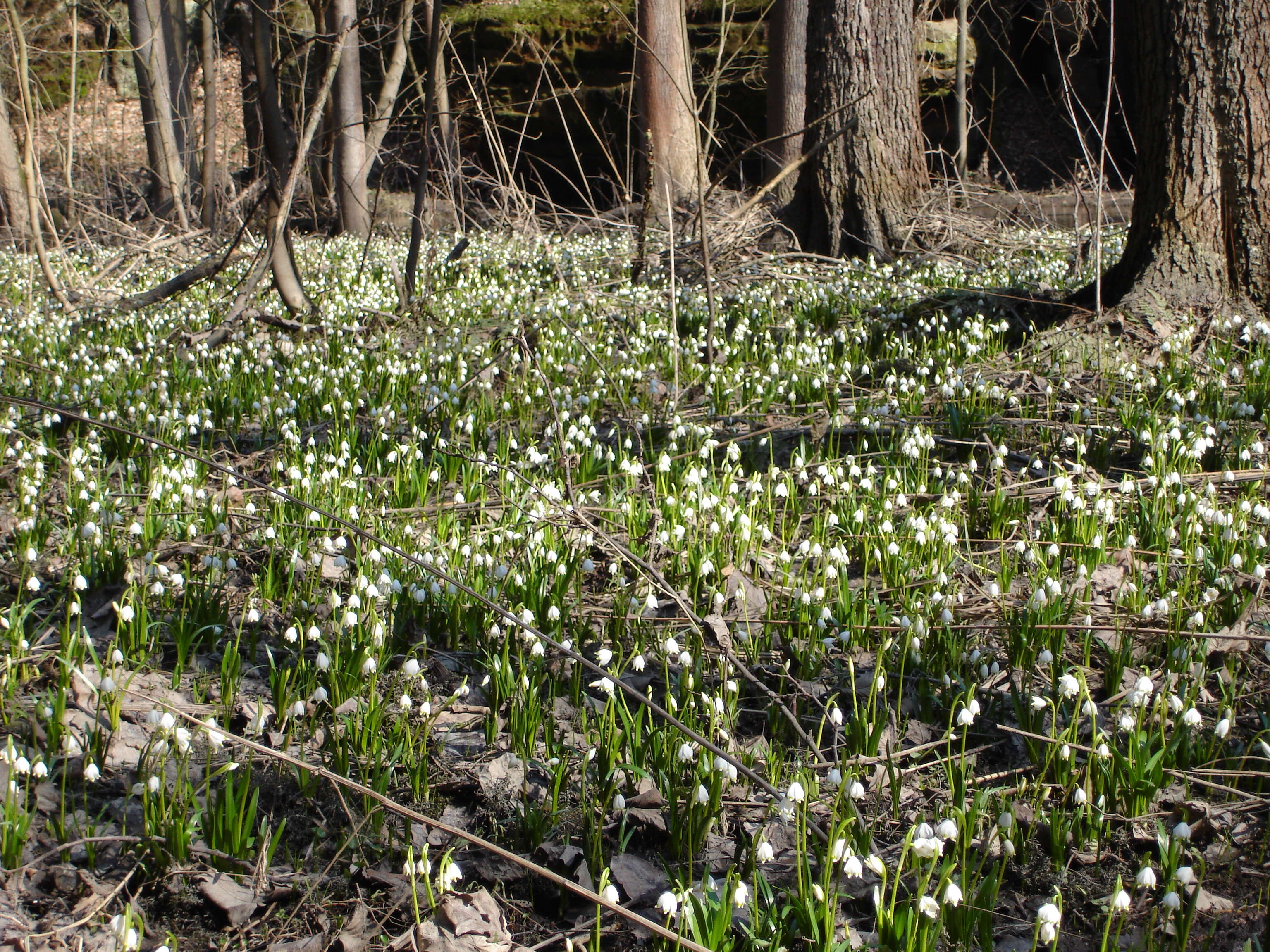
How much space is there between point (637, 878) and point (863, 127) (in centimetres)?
756

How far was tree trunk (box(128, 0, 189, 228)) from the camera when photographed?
12.6 m

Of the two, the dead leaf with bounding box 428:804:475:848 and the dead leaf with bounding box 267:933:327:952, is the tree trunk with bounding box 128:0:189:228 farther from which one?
the dead leaf with bounding box 267:933:327:952

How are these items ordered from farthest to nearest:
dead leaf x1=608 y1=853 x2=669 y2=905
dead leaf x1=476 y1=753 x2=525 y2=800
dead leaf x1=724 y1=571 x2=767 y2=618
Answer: dead leaf x1=724 y1=571 x2=767 y2=618 < dead leaf x1=476 y1=753 x2=525 y2=800 < dead leaf x1=608 y1=853 x2=669 y2=905

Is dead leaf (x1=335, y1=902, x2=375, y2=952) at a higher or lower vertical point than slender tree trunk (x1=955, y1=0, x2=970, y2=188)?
lower

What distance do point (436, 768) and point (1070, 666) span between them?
171 centimetres

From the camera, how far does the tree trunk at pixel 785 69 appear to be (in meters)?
11.4

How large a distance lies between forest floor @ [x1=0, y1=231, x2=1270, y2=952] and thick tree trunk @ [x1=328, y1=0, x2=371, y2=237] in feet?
29.2

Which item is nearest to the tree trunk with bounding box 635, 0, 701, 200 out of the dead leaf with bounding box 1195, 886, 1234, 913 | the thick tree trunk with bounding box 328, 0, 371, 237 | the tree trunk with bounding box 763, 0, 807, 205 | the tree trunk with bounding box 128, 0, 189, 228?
the tree trunk with bounding box 763, 0, 807, 205

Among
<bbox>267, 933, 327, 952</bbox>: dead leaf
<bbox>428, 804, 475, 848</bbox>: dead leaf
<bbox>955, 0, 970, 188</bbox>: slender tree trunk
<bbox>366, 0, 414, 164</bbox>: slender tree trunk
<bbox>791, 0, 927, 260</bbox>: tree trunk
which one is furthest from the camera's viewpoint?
<bbox>955, 0, 970, 188</bbox>: slender tree trunk

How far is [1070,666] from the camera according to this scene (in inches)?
107

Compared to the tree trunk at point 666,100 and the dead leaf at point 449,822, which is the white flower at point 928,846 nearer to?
the dead leaf at point 449,822

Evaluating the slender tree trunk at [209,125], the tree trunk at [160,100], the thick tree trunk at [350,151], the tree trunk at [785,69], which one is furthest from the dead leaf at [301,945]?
the thick tree trunk at [350,151]

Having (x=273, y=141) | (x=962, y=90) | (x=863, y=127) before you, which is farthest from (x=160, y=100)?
(x=962, y=90)

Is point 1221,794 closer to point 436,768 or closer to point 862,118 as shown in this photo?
point 436,768
